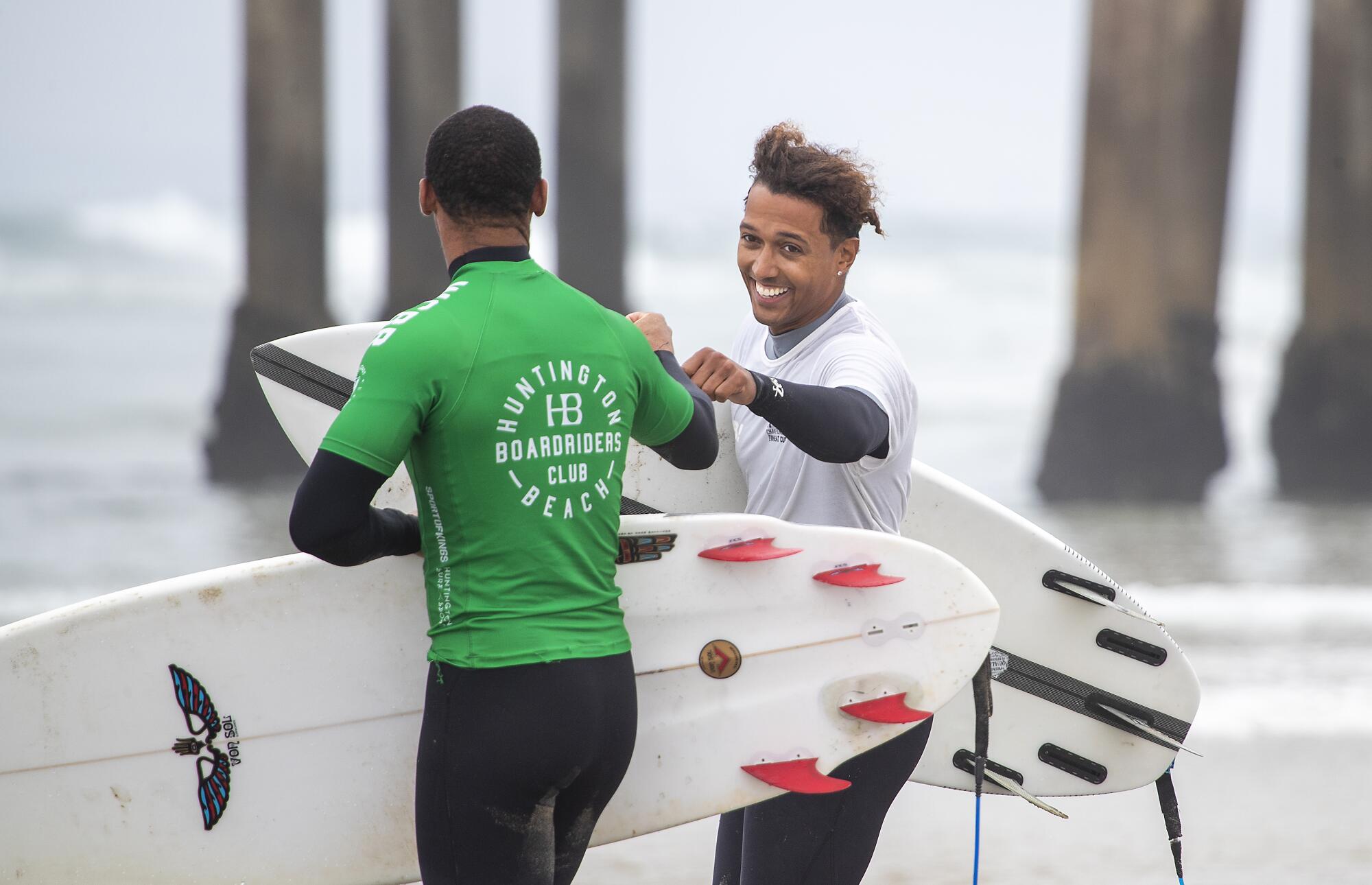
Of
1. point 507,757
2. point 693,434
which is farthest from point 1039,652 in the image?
point 507,757

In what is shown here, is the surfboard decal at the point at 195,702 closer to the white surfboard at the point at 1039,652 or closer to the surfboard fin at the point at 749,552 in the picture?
the white surfboard at the point at 1039,652

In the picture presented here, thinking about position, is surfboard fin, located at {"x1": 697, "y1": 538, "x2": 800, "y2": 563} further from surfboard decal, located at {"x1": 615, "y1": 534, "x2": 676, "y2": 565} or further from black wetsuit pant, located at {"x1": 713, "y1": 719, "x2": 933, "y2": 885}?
black wetsuit pant, located at {"x1": 713, "y1": 719, "x2": 933, "y2": 885}

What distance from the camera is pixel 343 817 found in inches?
87.7

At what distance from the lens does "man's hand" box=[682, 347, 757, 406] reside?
1.75 metres

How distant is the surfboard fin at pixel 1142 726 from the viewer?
2.74 m

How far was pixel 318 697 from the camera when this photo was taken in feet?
7.29

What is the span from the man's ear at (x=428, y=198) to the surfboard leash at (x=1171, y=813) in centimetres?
174

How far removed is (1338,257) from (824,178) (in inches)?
379

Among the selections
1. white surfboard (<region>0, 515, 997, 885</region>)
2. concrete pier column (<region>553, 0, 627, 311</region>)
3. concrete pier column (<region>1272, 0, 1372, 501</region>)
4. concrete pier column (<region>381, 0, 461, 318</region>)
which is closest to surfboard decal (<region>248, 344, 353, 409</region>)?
white surfboard (<region>0, 515, 997, 885</region>)

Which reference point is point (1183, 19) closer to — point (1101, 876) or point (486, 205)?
point (1101, 876)

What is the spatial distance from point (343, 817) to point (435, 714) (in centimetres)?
73

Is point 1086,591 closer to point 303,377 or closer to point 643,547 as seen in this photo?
point 643,547

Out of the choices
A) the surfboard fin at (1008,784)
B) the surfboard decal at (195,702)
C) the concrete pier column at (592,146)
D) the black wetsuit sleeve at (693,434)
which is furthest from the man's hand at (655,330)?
the concrete pier column at (592,146)

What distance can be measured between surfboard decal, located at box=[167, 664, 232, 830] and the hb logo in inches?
40.7
